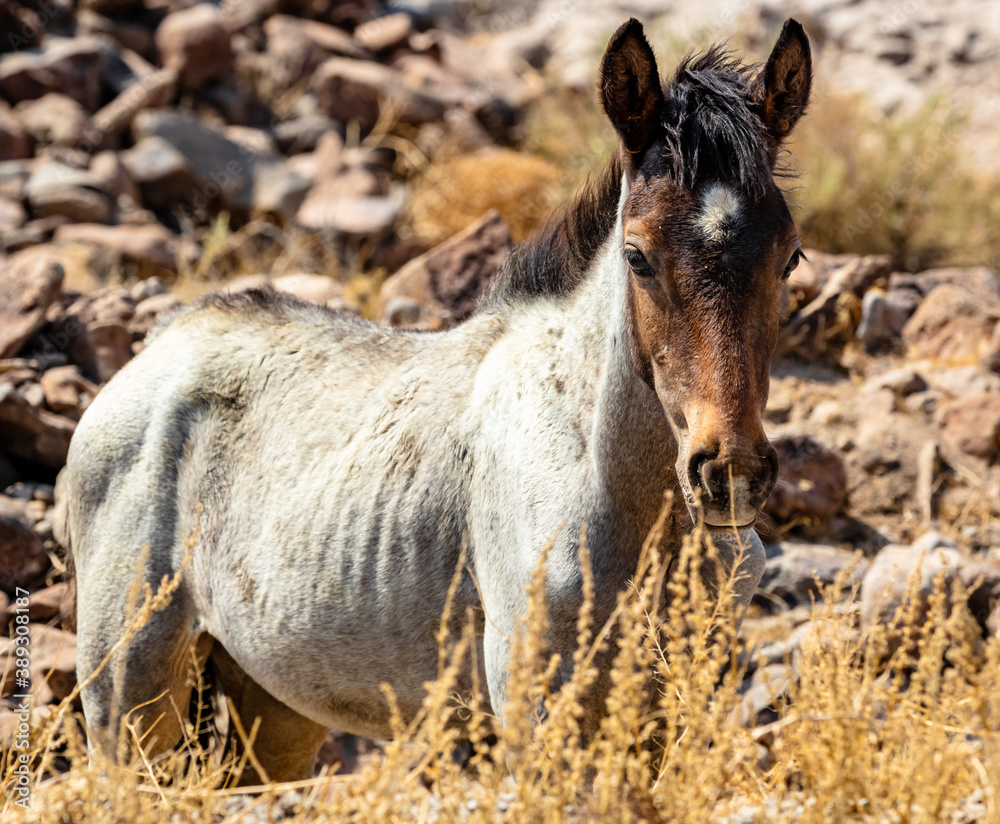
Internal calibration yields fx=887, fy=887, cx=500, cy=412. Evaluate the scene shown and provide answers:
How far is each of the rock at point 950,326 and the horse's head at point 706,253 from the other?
5.12 metres

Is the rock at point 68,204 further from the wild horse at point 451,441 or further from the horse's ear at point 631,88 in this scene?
the horse's ear at point 631,88

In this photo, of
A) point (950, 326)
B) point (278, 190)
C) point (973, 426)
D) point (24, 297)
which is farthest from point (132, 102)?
point (973, 426)

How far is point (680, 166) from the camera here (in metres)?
2.26

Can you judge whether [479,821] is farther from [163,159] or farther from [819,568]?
[163,159]

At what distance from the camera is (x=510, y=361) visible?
9.27 ft

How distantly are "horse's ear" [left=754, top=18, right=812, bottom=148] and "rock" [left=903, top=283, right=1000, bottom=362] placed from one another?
4911 mm

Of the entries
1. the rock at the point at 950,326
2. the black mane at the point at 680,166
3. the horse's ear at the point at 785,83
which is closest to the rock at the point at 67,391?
the black mane at the point at 680,166

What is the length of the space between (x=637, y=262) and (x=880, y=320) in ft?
17.6

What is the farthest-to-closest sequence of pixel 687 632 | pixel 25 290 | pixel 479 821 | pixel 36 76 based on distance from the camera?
pixel 36 76 → pixel 25 290 → pixel 687 632 → pixel 479 821

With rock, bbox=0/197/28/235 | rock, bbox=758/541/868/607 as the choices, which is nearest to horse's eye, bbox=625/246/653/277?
rock, bbox=758/541/868/607

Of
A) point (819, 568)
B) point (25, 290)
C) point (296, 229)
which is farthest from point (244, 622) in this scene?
point (296, 229)

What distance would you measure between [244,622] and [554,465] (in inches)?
52.8

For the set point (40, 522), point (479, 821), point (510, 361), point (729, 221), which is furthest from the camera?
point (40, 522)

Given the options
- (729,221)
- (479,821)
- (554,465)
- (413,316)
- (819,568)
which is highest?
(729,221)
